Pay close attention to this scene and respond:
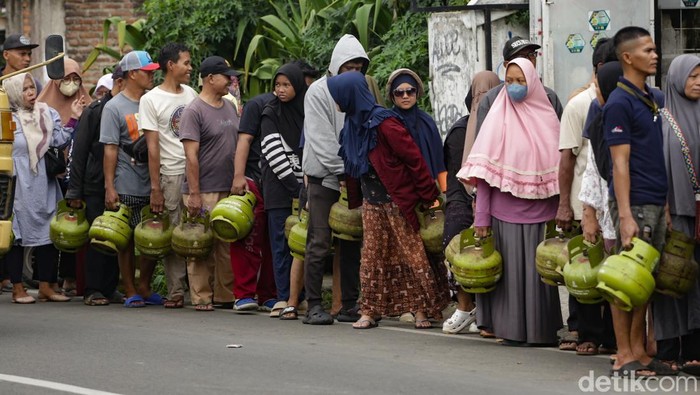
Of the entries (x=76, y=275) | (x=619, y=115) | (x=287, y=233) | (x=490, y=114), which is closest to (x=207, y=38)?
(x=76, y=275)

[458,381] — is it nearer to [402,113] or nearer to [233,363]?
[233,363]

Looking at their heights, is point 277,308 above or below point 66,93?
below

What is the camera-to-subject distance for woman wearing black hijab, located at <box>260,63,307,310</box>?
12.0m

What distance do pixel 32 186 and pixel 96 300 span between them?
3.98ft

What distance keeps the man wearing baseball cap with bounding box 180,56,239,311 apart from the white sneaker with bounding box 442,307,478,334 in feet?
8.02

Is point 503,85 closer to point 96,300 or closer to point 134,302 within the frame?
point 134,302

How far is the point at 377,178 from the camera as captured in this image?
11.0m

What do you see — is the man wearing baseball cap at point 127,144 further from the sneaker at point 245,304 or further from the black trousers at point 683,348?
the black trousers at point 683,348

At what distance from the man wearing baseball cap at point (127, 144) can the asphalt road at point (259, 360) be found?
1282 mm

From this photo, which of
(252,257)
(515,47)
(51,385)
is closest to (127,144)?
(252,257)

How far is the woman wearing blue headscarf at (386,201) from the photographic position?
35.6ft

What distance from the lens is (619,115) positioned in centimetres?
866

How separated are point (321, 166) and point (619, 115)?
3.22 metres

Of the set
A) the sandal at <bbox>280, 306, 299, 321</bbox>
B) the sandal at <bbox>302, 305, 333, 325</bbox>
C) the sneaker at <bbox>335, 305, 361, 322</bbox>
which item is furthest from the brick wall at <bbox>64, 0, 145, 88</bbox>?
the sandal at <bbox>302, 305, 333, 325</bbox>
